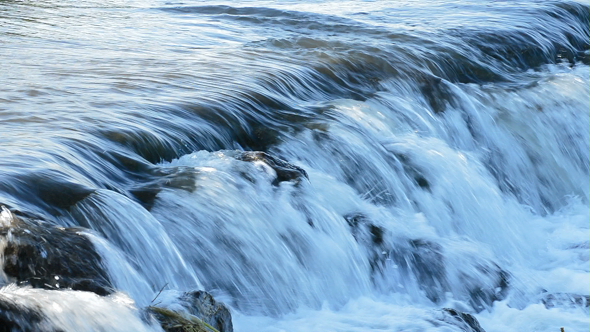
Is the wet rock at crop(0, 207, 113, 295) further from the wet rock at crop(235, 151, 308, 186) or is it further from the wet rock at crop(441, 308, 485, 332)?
the wet rock at crop(441, 308, 485, 332)

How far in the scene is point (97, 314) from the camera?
316cm

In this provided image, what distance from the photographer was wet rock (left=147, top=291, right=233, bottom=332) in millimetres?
3439

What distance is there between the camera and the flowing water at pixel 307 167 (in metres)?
4.64

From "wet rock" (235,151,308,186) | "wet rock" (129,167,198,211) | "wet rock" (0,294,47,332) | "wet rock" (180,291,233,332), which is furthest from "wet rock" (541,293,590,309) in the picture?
"wet rock" (0,294,47,332)

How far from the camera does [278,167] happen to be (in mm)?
5535

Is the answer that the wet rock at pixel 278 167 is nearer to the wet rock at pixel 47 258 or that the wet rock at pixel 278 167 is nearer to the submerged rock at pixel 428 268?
the submerged rock at pixel 428 268

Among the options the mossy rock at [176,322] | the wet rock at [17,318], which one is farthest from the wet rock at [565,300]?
the wet rock at [17,318]

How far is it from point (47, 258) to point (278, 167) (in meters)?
2.25

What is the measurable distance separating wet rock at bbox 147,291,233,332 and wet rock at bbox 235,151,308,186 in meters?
1.70

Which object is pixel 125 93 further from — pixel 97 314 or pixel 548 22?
pixel 548 22

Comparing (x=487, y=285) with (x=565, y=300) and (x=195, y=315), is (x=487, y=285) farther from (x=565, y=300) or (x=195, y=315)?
(x=195, y=315)

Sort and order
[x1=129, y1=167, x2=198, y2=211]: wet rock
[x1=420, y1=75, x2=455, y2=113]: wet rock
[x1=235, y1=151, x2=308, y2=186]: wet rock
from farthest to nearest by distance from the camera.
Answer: [x1=420, y1=75, x2=455, y2=113]: wet rock
[x1=235, y1=151, x2=308, y2=186]: wet rock
[x1=129, y1=167, x2=198, y2=211]: wet rock

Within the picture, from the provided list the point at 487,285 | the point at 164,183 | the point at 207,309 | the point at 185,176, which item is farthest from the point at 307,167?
the point at 207,309

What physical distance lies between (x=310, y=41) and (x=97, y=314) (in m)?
6.95
